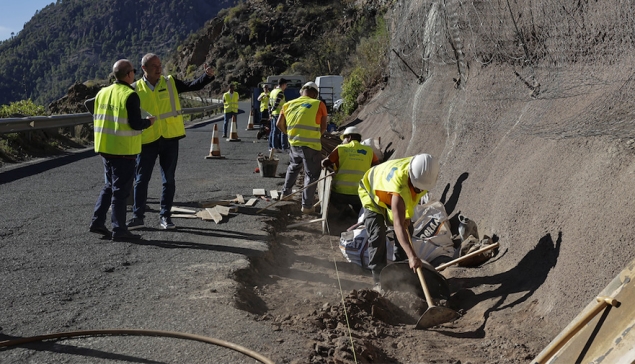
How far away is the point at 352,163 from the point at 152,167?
2.61 meters

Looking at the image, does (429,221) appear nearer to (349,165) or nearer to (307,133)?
(349,165)

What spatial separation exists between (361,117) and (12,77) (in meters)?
143

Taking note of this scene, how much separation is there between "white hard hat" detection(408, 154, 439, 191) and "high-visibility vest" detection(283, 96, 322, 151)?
14.6 feet

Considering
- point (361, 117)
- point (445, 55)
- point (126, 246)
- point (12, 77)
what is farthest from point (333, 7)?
point (12, 77)

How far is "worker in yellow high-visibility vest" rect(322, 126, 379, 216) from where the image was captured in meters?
9.16

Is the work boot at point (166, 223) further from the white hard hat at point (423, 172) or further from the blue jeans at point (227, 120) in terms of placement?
the blue jeans at point (227, 120)

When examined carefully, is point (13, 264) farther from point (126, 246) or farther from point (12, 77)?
point (12, 77)

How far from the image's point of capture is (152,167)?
8281 millimetres

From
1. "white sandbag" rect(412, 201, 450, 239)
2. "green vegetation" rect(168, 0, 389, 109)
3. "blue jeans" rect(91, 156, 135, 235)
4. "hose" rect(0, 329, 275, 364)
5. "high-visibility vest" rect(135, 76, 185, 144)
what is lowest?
"hose" rect(0, 329, 275, 364)

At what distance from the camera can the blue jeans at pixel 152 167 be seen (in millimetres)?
8250

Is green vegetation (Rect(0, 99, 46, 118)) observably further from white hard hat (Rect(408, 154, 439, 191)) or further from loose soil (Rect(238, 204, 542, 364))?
white hard hat (Rect(408, 154, 439, 191))

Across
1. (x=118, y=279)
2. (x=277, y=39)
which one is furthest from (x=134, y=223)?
(x=277, y=39)

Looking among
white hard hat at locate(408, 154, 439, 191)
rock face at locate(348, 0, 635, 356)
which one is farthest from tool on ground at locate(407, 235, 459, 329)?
white hard hat at locate(408, 154, 439, 191)

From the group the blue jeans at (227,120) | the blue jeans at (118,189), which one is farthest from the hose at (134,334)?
the blue jeans at (227,120)
